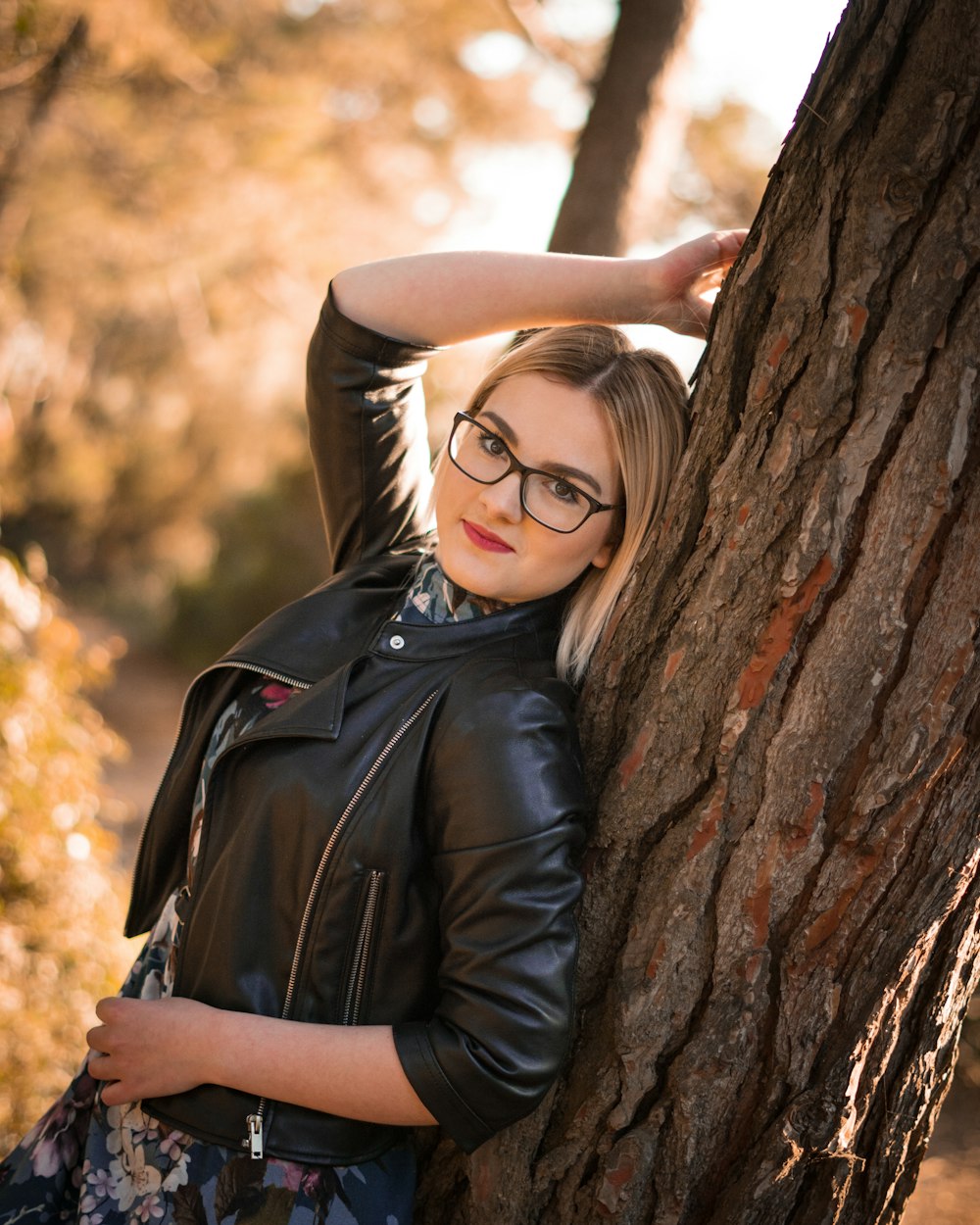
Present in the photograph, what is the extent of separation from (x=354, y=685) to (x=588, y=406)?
22.2 inches

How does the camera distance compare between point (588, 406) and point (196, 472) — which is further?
point (196, 472)

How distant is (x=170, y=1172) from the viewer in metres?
A: 1.53

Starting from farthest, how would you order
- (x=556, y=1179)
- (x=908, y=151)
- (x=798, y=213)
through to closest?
(x=556, y=1179) → (x=798, y=213) → (x=908, y=151)

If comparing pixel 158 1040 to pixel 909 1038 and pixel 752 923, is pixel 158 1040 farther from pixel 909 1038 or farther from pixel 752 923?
pixel 909 1038

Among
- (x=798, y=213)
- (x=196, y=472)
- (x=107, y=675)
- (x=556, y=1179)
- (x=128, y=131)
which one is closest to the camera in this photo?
(x=798, y=213)

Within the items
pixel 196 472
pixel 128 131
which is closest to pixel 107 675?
pixel 128 131

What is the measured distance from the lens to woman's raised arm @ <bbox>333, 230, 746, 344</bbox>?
170 centimetres

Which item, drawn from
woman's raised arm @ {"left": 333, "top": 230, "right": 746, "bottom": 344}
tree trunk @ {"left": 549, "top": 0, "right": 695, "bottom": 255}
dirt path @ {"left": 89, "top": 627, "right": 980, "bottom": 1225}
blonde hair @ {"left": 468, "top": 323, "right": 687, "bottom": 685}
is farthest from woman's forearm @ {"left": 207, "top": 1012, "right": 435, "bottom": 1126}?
dirt path @ {"left": 89, "top": 627, "right": 980, "bottom": 1225}

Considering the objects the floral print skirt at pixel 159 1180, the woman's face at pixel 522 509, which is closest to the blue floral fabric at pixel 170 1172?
the floral print skirt at pixel 159 1180

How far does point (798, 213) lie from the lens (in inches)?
55.7

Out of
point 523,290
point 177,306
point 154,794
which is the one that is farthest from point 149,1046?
point 177,306

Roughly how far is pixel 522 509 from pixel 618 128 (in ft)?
6.96

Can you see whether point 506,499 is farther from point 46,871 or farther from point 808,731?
point 46,871

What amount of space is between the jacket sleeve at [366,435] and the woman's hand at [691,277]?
429mm
